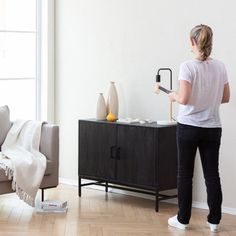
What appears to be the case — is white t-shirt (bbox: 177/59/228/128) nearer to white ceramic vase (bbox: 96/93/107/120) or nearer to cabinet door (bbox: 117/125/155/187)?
cabinet door (bbox: 117/125/155/187)

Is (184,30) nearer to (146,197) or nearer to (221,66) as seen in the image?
(221,66)

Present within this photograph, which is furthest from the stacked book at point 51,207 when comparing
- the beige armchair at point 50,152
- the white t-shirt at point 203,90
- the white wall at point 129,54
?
the white t-shirt at point 203,90

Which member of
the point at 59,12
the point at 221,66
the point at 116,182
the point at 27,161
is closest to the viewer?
the point at 221,66

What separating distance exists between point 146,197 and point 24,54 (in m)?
1.98

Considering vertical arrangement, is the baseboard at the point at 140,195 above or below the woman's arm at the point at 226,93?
below

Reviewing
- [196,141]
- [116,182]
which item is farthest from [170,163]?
[196,141]

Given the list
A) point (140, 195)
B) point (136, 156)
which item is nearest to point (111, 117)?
point (136, 156)

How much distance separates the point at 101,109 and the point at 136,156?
65 centimetres

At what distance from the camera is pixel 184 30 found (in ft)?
18.9

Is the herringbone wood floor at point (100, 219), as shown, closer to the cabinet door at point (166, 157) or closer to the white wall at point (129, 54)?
the cabinet door at point (166, 157)

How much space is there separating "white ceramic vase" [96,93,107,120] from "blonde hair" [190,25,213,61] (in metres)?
1.60

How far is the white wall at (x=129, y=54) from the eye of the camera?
555 cm

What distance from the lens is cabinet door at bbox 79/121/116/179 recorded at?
232 inches

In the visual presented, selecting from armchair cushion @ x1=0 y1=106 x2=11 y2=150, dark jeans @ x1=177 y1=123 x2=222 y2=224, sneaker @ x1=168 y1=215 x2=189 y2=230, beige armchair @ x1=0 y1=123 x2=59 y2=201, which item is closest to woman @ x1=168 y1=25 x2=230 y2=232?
dark jeans @ x1=177 y1=123 x2=222 y2=224
